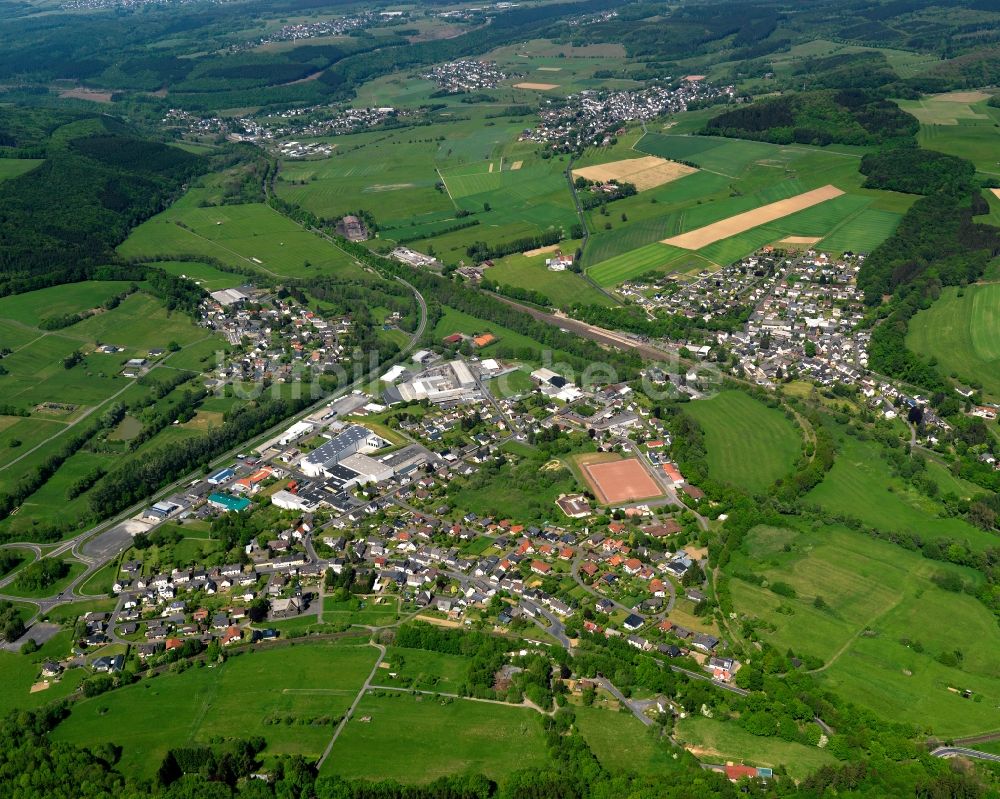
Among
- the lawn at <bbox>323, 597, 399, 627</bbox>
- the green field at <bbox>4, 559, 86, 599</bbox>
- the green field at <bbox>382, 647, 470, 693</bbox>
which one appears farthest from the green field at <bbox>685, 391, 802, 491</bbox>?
the green field at <bbox>4, 559, 86, 599</bbox>

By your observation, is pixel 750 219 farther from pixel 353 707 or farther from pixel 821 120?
pixel 353 707

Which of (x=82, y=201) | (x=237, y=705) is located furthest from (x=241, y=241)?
(x=237, y=705)

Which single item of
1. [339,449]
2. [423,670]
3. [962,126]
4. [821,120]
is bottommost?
[423,670]

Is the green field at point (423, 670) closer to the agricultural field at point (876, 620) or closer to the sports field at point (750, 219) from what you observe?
the agricultural field at point (876, 620)

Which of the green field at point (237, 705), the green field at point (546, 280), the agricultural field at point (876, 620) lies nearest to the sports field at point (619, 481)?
the agricultural field at point (876, 620)

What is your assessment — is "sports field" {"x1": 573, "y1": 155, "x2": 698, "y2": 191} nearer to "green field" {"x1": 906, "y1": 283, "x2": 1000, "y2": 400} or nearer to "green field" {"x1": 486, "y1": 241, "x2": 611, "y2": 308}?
"green field" {"x1": 486, "y1": 241, "x2": 611, "y2": 308}

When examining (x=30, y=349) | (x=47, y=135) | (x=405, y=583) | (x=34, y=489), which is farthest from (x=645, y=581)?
Result: (x=47, y=135)

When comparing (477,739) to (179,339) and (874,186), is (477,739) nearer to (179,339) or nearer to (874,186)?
(179,339)
